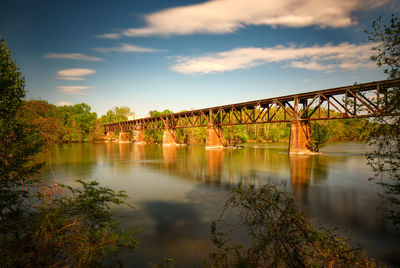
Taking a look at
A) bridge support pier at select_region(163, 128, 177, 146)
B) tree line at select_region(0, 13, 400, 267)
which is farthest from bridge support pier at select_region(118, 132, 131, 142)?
tree line at select_region(0, 13, 400, 267)

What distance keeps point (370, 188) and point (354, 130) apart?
33.1ft

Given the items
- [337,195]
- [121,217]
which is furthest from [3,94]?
[337,195]

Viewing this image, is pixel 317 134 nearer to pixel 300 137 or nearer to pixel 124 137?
pixel 300 137

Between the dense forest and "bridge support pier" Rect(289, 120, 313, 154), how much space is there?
13.9ft

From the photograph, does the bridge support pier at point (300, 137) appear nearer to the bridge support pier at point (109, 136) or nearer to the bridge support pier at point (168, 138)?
the bridge support pier at point (168, 138)

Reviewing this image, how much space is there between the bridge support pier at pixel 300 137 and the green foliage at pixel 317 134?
303 centimetres

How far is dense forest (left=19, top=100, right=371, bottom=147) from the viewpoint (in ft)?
26.9

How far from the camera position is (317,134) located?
34875mm

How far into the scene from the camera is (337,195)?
12906mm

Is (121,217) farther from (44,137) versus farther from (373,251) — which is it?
(373,251)

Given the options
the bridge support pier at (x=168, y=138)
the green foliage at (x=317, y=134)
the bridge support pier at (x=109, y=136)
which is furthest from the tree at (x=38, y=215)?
the bridge support pier at (x=109, y=136)

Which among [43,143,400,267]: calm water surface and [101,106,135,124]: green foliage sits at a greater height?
[101,106,135,124]: green foliage

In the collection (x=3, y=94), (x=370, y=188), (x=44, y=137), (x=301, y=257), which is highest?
(x=3, y=94)

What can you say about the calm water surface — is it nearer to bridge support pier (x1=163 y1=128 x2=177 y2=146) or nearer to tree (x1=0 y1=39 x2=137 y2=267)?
tree (x1=0 y1=39 x2=137 y2=267)
